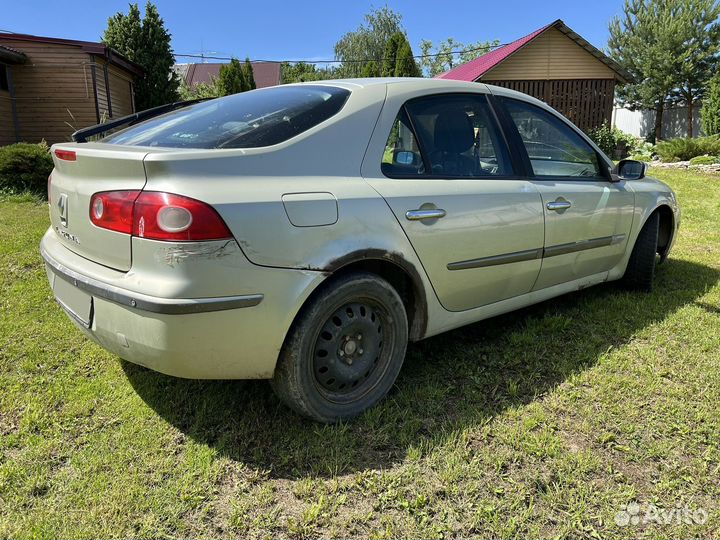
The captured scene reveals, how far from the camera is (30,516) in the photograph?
1909 mm

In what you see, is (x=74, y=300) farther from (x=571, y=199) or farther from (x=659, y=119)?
(x=659, y=119)

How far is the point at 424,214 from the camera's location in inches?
100

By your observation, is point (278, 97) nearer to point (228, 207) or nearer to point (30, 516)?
point (228, 207)

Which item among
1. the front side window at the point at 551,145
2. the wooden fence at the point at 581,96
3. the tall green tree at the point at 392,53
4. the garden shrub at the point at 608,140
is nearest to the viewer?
the front side window at the point at 551,145

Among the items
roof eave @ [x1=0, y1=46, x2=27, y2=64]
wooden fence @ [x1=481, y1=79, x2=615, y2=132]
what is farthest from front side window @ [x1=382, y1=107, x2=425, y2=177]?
wooden fence @ [x1=481, y1=79, x2=615, y2=132]

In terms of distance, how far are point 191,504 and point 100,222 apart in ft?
3.83

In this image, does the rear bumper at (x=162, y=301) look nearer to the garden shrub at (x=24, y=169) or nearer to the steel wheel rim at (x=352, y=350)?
the steel wheel rim at (x=352, y=350)

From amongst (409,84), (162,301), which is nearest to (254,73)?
(409,84)

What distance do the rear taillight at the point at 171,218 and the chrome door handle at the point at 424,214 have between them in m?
0.92

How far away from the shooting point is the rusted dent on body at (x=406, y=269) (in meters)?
2.23

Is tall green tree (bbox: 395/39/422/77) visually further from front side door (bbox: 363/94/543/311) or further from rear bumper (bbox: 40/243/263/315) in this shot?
rear bumper (bbox: 40/243/263/315)

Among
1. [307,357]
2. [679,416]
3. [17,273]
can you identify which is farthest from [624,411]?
[17,273]

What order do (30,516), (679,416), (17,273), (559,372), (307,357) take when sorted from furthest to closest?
(17,273) < (559,372) < (679,416) < (307,357) < (30,516)

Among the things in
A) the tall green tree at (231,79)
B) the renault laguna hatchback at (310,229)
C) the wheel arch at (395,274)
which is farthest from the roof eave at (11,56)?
the wheel arch at (395,274)
